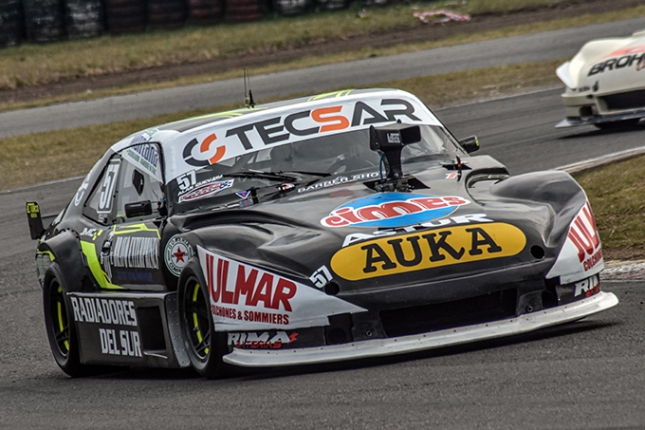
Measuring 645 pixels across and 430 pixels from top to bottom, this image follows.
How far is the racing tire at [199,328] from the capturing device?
14.7 ft

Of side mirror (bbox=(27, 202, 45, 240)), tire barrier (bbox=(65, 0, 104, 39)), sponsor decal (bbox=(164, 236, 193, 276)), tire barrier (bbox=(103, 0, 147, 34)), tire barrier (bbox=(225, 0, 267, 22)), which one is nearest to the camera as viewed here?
sponsor decal (bbox=(164, 236, 193, 276))

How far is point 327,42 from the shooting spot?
81.8 feet

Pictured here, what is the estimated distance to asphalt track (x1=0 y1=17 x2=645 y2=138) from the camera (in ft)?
58.5

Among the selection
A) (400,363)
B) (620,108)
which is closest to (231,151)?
(400,363)

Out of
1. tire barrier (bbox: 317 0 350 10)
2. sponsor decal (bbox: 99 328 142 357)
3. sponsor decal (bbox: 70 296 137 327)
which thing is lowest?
tire barrier (bbox: 317 0 350 10)

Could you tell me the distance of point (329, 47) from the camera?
24297 mm

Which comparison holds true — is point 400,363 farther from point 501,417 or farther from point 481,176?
point 481,176

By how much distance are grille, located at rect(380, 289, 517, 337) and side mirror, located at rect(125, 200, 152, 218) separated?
5.25 ft

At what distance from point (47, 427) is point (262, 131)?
2.01m

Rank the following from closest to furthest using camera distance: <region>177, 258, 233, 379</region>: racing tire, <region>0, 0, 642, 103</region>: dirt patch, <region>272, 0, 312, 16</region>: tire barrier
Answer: <region>177, 258, 233, 379</region>: racing tire
<region>0, 0, 642, 103</region>: dirt patch
<region>272, 0, 312, 16</region>: tire barrier

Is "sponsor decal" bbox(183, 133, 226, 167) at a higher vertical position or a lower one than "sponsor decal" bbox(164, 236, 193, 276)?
higher

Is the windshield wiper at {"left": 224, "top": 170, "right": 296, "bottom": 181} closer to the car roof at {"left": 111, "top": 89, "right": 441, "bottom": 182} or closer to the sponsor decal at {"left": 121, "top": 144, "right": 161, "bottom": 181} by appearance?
the car roof at {"left": 111, "top": 89, "right": 441, "bottom": 182}

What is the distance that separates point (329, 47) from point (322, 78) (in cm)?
500

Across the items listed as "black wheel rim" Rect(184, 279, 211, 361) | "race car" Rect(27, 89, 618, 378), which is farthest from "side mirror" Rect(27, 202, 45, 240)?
"black wheel rim" Rect(184, 279, 211, 361)
